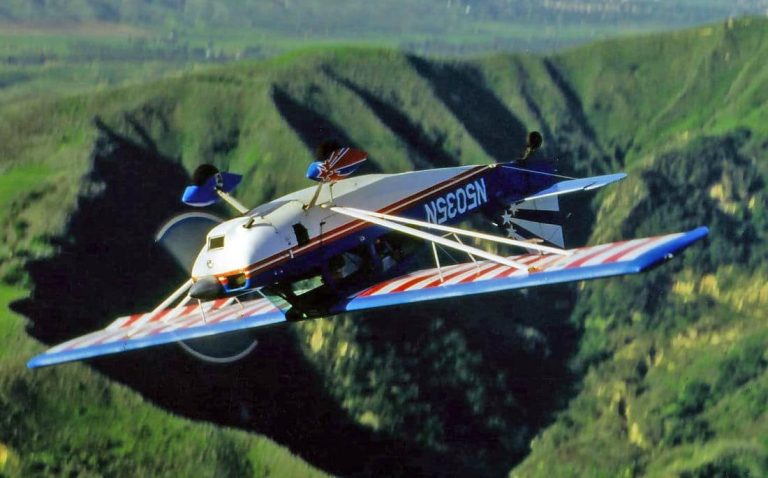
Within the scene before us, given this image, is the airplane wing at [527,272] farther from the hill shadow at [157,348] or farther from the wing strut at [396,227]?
the hill shadow at [157,348]

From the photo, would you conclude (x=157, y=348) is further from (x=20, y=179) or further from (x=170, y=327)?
(x=170, y=327)

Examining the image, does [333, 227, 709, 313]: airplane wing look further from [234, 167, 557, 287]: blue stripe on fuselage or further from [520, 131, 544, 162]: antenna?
[520, 131, 544, 162]: antenna

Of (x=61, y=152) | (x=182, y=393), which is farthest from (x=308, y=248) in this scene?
(x=61, y=152)

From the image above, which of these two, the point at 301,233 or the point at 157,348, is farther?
the point at 157,348

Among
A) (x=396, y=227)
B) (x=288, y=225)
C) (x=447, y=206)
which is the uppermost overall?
(x=288, y=225)

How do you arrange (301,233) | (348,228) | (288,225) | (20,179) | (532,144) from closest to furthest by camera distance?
1. (288,225)
2. (301,233)
3. (348,228)
4. (532,144)
5. (20,179)

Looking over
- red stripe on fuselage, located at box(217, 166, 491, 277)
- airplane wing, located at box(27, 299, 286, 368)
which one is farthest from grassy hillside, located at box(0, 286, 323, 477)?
red stripe on fuselage, located at box(217, 166, 491, 277)

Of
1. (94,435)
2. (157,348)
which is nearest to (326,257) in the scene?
(94,435)
